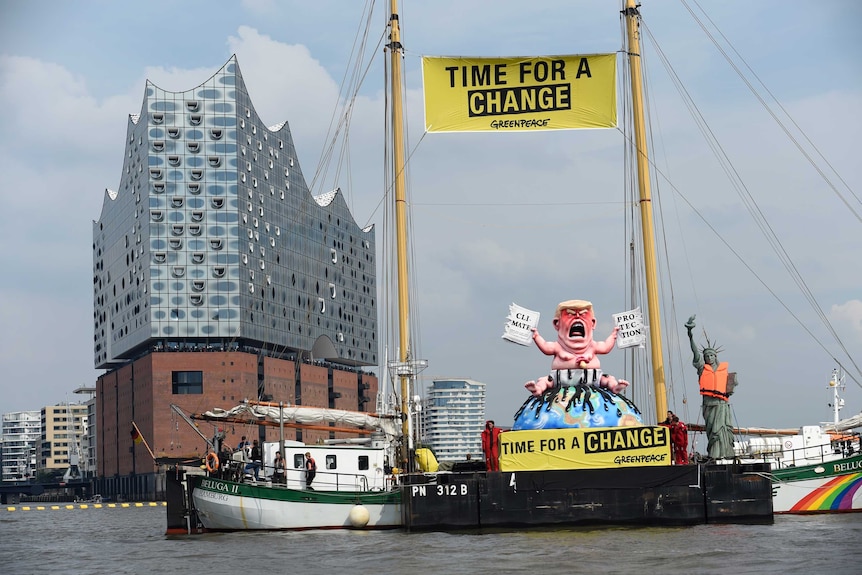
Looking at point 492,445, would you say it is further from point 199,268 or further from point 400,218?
point 199,268

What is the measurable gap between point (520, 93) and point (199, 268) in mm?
100958

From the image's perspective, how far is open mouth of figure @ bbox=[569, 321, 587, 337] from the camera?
44.2m

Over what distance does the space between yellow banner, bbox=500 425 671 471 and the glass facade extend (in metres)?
100

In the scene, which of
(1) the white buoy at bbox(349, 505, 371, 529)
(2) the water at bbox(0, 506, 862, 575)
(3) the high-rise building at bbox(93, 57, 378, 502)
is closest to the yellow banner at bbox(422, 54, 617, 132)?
(1) the white buoy at bbox(349, 505, 371, 529)

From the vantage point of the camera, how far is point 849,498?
4622 cm

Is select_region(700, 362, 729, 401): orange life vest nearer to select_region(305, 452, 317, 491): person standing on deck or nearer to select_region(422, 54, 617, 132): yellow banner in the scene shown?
select_region(422, 54, 617, 132): yellow banner

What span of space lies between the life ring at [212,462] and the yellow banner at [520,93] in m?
15.4

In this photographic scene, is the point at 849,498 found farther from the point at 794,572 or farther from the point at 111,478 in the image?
the point at 111,478

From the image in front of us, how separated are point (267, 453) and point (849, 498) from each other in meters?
22.7

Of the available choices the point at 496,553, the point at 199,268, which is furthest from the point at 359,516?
the point at 199,268

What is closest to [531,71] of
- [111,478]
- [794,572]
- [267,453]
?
[267,453]

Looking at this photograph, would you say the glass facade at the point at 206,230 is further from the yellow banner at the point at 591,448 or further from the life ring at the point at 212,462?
the yellow banner at the point at 591,448

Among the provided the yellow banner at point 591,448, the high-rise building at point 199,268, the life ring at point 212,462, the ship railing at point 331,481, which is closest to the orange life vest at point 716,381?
the yellow banner at point 591,448

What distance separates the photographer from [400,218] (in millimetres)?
51250
